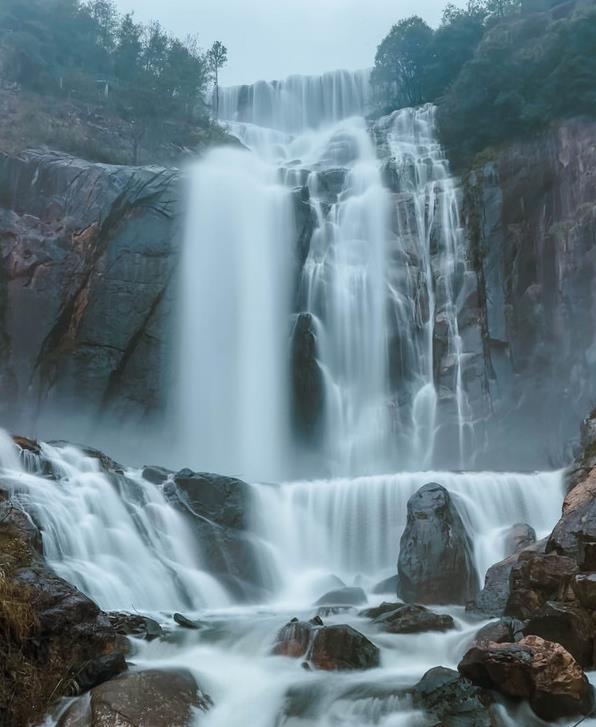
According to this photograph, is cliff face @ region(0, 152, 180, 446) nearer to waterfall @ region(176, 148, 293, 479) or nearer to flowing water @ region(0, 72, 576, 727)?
waterfall @ region(176, 148, 293, 479)

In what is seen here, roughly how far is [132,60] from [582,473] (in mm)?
30439

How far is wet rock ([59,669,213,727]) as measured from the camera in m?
7.67

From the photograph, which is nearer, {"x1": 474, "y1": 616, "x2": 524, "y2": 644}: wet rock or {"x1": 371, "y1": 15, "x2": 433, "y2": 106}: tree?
{"x1": 474, "y1": 616, "x2": 524, "y2": 644}: wet rock

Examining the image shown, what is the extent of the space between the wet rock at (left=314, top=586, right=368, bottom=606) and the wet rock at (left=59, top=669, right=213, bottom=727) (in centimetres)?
581

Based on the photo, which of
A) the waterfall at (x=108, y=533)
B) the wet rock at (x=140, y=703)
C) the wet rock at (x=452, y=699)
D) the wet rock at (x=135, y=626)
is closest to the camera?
the wet rock at (x=140, y=703)

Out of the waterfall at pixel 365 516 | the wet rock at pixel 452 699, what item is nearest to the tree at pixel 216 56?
the waterfall at pixel 365 516

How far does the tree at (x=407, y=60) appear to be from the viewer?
41875 mm

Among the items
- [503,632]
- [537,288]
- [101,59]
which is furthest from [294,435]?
[101,59]

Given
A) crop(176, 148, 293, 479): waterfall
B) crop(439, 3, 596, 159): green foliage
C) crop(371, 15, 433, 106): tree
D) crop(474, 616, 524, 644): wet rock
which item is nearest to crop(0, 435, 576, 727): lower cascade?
crop(474, 616, 524, 644): wet rock

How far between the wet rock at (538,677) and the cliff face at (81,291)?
19.1 meters

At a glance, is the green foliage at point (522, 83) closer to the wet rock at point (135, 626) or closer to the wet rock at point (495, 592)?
the wet rock at point (495, 592)

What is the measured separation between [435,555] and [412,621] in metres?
3.40

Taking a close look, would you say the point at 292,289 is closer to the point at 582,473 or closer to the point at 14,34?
the point at 582,473

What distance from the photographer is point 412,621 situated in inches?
444
